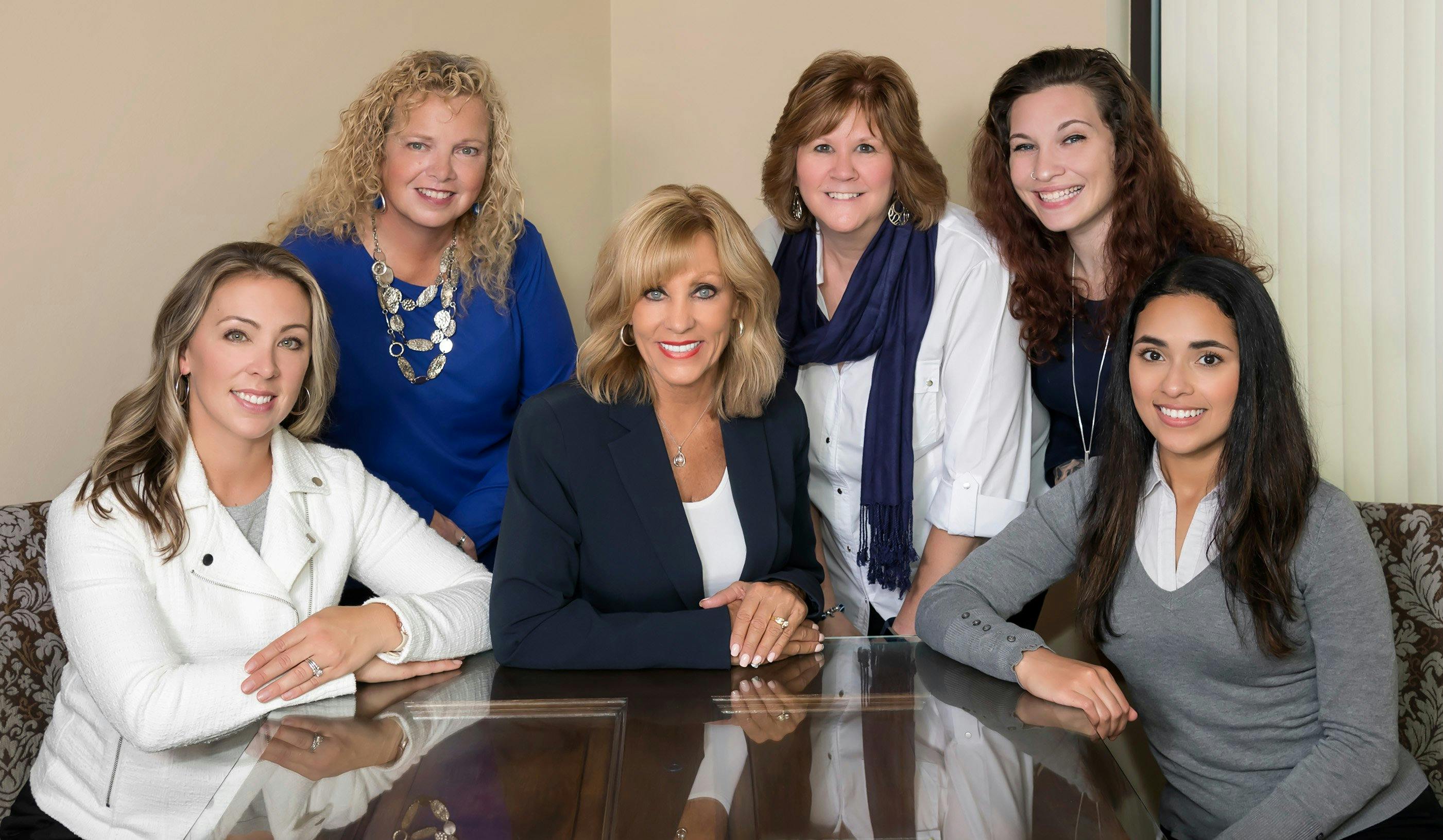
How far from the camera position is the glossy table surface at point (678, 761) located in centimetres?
118

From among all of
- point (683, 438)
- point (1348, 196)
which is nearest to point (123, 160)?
point (683, 438)

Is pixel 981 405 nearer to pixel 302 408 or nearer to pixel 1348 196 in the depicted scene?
pixel 1348 196

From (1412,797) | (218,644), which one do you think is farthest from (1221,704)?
(218,644)

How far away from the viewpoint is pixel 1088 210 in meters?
2.34

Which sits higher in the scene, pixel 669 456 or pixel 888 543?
pixel 669 456

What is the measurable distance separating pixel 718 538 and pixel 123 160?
1367mm

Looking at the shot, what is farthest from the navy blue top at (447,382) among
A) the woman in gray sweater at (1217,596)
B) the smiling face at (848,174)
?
the woman in gray sweater at (1217,596)

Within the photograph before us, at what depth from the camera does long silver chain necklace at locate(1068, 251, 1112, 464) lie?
7.66ft

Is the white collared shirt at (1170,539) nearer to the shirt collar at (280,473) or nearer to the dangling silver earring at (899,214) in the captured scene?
the dangling silver earring at (899,214)

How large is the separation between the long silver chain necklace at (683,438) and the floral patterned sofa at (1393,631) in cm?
105

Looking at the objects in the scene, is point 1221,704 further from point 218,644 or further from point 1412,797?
point 218,644

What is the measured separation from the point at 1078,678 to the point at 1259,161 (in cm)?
184

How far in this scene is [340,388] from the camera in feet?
7.76

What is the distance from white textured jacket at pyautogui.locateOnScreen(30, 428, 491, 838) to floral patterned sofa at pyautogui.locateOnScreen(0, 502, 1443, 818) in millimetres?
73
